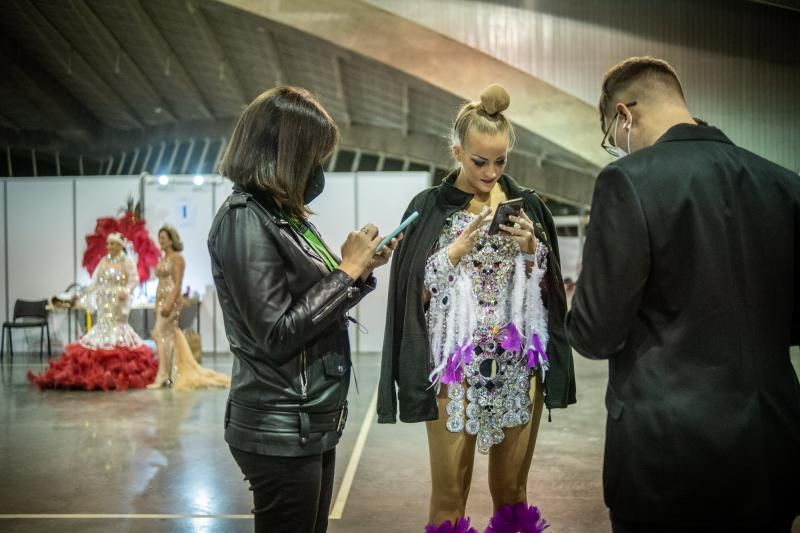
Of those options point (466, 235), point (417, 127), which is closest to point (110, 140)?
point (417, 127)

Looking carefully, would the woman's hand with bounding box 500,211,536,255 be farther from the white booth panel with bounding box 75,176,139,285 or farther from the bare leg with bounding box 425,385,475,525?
the white booth panel with bounding box 75,176,139,285

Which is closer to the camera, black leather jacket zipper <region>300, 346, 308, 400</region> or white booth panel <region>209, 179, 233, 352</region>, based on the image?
black leather jacket zipper <region>300, 346, 308, 400</region>

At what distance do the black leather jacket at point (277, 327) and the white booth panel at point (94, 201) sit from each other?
31.8 feet

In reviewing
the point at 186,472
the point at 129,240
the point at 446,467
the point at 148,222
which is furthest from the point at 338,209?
the point at 446,467

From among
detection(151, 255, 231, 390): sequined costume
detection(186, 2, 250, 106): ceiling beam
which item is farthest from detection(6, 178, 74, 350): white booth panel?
detection(151, 255, 231, 390): sequined costume

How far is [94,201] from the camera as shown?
35.8ft

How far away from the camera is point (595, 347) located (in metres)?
1.52

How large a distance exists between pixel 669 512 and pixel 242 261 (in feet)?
3.39

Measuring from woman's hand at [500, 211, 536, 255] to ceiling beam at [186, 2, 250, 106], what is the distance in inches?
356

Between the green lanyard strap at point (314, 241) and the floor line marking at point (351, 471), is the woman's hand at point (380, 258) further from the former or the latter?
the floor line marking at point (351, 471)

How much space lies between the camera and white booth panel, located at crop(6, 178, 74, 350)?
36.1 ft

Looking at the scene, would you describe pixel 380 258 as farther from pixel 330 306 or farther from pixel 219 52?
pixel 219 52

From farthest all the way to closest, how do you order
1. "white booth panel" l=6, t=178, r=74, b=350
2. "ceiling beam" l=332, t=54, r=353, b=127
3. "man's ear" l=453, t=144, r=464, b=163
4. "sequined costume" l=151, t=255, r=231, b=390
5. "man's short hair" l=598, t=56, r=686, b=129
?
1. "ceiling beam" l=332, t=54, r=353, b=127
2. "white booth panel" l=6, t=178, r=74, b=350
3. "sequined costume" l=151, t=255, r=231, b=390
4. "man's ear" l=453, t=144, r=464, b=163
5. "man's short hair" l=598, t=56, r=686, b=129

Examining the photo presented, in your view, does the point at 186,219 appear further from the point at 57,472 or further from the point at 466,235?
the point at 466,235
